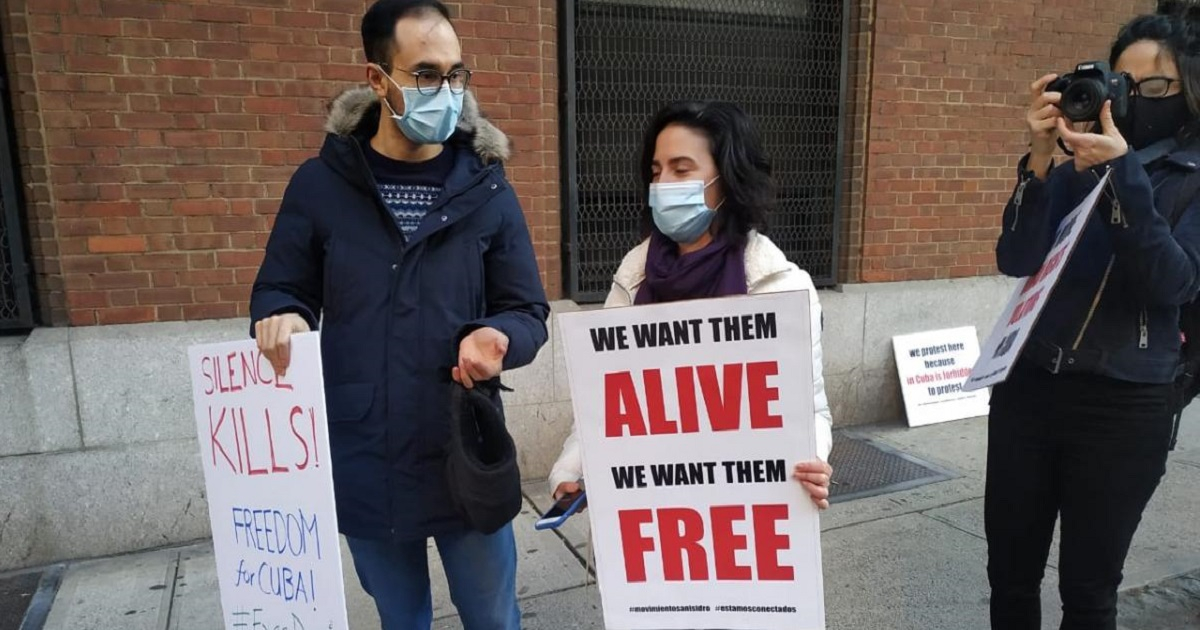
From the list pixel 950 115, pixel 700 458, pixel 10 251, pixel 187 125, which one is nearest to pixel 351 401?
pixel 700 458

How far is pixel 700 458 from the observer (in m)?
1.63

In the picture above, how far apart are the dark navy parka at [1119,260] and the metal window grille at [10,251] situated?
389 cm

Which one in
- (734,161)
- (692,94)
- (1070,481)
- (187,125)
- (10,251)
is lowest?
(1070,481)

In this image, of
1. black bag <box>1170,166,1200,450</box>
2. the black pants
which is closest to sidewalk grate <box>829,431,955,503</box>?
the black pants

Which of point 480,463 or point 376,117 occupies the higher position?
point 376,117

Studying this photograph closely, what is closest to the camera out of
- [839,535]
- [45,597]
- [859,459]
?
[45,597]

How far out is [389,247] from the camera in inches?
70.7

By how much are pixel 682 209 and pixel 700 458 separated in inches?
23.4

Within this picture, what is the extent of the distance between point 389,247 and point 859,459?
3.67m

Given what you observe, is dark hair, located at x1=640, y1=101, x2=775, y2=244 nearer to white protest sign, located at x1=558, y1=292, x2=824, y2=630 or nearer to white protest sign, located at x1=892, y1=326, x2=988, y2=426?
white protest sign, located at x1=558, y1=292, x2=824, y2=630

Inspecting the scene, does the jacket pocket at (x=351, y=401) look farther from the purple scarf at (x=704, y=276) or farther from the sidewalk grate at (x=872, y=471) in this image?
the sidewalk grate at (x=872, y=471)

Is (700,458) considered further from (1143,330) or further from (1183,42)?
(1183,42)

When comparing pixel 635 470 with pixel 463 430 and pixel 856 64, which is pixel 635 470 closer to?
pixel 463 430

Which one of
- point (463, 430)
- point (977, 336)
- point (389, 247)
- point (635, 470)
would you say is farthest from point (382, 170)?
point (977, 336)
